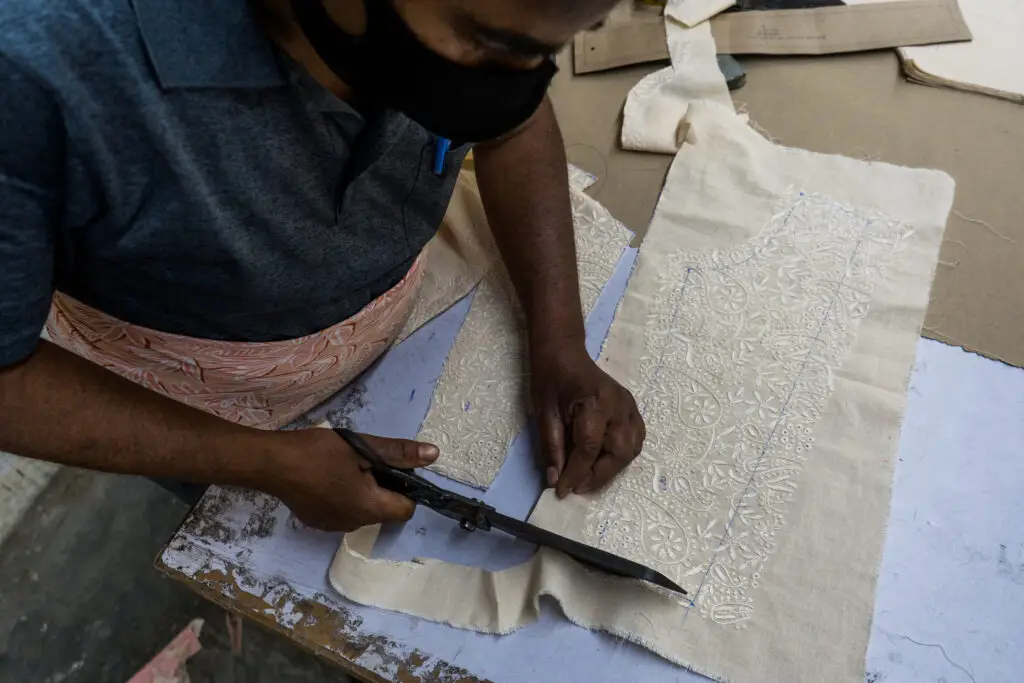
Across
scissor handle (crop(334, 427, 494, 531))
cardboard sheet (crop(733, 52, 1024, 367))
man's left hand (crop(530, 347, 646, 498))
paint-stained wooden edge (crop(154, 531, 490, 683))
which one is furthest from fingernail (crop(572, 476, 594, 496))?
cardboard sheet (crop(733, 52, 1024, 367))

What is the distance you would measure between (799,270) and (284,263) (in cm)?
64

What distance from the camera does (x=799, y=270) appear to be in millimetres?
934

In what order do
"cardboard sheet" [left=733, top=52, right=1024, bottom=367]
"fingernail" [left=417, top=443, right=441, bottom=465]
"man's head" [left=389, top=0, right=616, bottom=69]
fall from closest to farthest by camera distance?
"man's head" [left=389, top=0, right=616, bottom=69]
"fingernail" [left=417, top=443, right=441, bottom=465]
"cardboard sheet" [left=733, top=52, right=1024, bottom=367]

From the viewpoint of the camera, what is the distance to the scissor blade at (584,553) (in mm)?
717

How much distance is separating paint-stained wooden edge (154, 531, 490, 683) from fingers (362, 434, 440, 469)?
167 millimetres

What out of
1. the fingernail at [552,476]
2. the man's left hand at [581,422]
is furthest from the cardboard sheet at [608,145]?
the fingernail at [552,476]

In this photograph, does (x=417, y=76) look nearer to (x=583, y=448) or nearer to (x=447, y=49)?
(x=447, y=49)

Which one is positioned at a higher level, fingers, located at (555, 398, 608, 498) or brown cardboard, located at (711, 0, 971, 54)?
brown cardboard, located at (711, 0, 971, 54)

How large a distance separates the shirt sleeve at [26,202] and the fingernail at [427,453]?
1.24 feet

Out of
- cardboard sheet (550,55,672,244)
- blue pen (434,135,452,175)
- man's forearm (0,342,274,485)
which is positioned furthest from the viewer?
cardboard sheet (550,55,672,244)

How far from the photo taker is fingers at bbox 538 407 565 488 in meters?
0.82

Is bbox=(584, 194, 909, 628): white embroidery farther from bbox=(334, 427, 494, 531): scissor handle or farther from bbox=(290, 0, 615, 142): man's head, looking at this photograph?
bbox=(290, 0, 615, 142): man's head

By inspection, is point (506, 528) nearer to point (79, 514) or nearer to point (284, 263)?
point (284, 263)

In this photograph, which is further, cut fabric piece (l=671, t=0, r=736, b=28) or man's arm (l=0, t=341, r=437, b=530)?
cut fabric piece (l=671, t=0, r=736, b=28)
